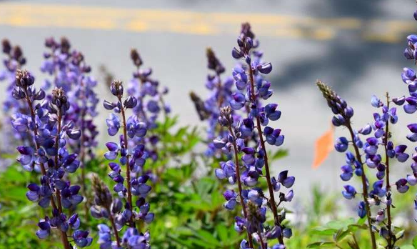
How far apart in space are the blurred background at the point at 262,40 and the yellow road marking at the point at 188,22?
0.02 metres

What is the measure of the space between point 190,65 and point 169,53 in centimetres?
61

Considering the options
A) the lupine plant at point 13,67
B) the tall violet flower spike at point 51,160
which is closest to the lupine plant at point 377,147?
the tall violet flower spike at point 51,160

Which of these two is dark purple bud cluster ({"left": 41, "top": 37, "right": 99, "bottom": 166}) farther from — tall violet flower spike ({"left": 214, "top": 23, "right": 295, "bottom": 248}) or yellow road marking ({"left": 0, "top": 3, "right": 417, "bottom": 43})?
yellow road marking ({"left": 0, "top": 3, "right": 417, "bottom": 43})

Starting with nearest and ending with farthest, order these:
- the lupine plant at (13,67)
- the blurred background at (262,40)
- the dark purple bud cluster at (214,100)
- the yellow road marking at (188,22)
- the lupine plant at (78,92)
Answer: the lupine plant at (78,92) → the dark purple bud cluster at (214,100) → the lupine plant at (13,67) → the blurred background at (262,40) → the yellow road marking at (188,22)

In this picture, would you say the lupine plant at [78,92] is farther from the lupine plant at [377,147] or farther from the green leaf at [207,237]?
the lupine plant at [377,147]

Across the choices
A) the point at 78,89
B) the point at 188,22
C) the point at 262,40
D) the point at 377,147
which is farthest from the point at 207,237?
the point at 188,22

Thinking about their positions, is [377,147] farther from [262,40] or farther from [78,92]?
[262,40]

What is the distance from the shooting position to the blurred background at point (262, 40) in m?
10.4

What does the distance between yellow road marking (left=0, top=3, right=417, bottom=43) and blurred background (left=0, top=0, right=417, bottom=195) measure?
0.05ft

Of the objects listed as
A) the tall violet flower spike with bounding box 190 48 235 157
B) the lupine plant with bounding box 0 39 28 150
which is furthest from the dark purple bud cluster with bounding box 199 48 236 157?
the lupine plant with bounding box 0 39 28 150

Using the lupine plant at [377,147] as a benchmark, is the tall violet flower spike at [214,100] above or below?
above

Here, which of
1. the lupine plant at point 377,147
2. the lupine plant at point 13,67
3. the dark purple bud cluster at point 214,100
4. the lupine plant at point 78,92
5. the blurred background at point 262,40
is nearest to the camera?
the lupine plant at point 377,147

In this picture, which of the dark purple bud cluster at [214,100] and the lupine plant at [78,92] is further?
the dark purple bud cluster at [214,100]

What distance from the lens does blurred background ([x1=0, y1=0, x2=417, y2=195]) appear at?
10422mm
